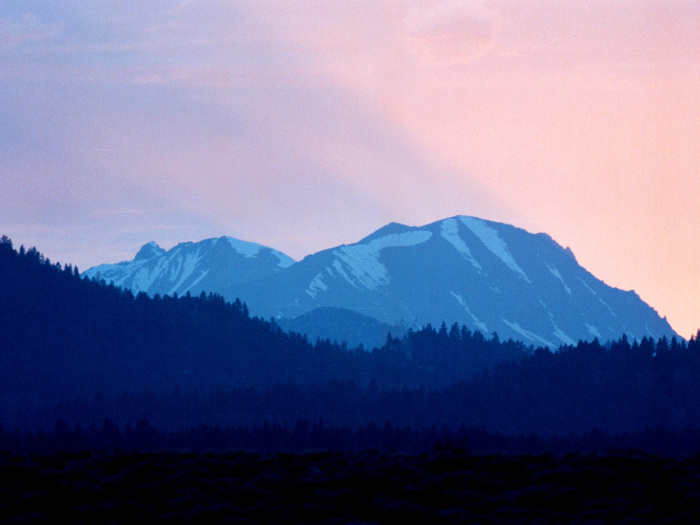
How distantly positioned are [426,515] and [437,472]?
7809 millimetres

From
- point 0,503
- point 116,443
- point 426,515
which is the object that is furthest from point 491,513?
point 116,443

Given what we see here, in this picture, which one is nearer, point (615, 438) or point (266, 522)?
point (266, 522)

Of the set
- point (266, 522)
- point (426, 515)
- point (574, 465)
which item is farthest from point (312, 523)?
point (574, 465)

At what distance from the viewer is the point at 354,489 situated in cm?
3362

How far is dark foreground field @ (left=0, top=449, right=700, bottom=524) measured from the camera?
29391 mm

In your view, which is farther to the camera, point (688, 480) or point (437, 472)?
point (437, 472)

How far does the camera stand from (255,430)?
145500mm

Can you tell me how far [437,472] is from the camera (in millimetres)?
37500

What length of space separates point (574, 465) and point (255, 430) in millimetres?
111908

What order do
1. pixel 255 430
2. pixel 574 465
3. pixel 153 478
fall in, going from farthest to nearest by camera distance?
pixel 255 430 → pixel 574 465 → pixel 153 478

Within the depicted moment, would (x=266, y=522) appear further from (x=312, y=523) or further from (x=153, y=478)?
(x=153, y=478)

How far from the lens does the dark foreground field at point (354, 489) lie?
29.4m

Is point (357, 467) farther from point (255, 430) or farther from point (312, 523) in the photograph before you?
point (255, 430)

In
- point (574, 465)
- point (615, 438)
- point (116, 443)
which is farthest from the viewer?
point (615, 438)
